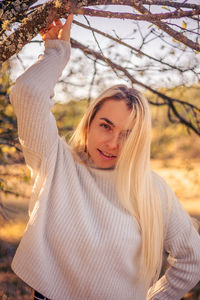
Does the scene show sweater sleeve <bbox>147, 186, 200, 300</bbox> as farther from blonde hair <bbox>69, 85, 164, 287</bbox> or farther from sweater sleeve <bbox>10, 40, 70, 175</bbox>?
sweater sleeve <bbox>10, 40, 70, 175</bbox>

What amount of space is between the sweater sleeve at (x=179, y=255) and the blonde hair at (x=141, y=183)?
10 centimetres

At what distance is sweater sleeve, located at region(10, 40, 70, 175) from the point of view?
143cm

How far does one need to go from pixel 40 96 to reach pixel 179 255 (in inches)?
53.3

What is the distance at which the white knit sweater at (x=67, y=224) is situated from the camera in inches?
58.7

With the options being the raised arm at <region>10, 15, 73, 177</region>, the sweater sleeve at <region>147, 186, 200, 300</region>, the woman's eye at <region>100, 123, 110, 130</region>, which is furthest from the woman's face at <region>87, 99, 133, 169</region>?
the sweater sleeve at <region>147, 186, 200, 300</region>

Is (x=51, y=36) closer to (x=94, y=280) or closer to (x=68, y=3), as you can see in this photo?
(x=68, y=3)

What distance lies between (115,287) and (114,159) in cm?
76

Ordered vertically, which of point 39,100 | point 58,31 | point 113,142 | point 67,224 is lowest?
point 67,224

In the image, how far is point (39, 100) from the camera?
1440 mm

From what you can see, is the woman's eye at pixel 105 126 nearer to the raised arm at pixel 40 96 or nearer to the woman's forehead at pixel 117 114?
the woman's forehead at pixel 117 114

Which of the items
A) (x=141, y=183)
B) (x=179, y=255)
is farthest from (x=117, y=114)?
(x=179, y=255)

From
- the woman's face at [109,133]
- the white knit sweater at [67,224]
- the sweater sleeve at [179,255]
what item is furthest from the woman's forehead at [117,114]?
the sweater sleeve at [179,255]

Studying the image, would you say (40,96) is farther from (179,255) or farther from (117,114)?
(179,255)

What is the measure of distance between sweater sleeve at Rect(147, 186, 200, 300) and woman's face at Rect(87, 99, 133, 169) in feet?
1.70
